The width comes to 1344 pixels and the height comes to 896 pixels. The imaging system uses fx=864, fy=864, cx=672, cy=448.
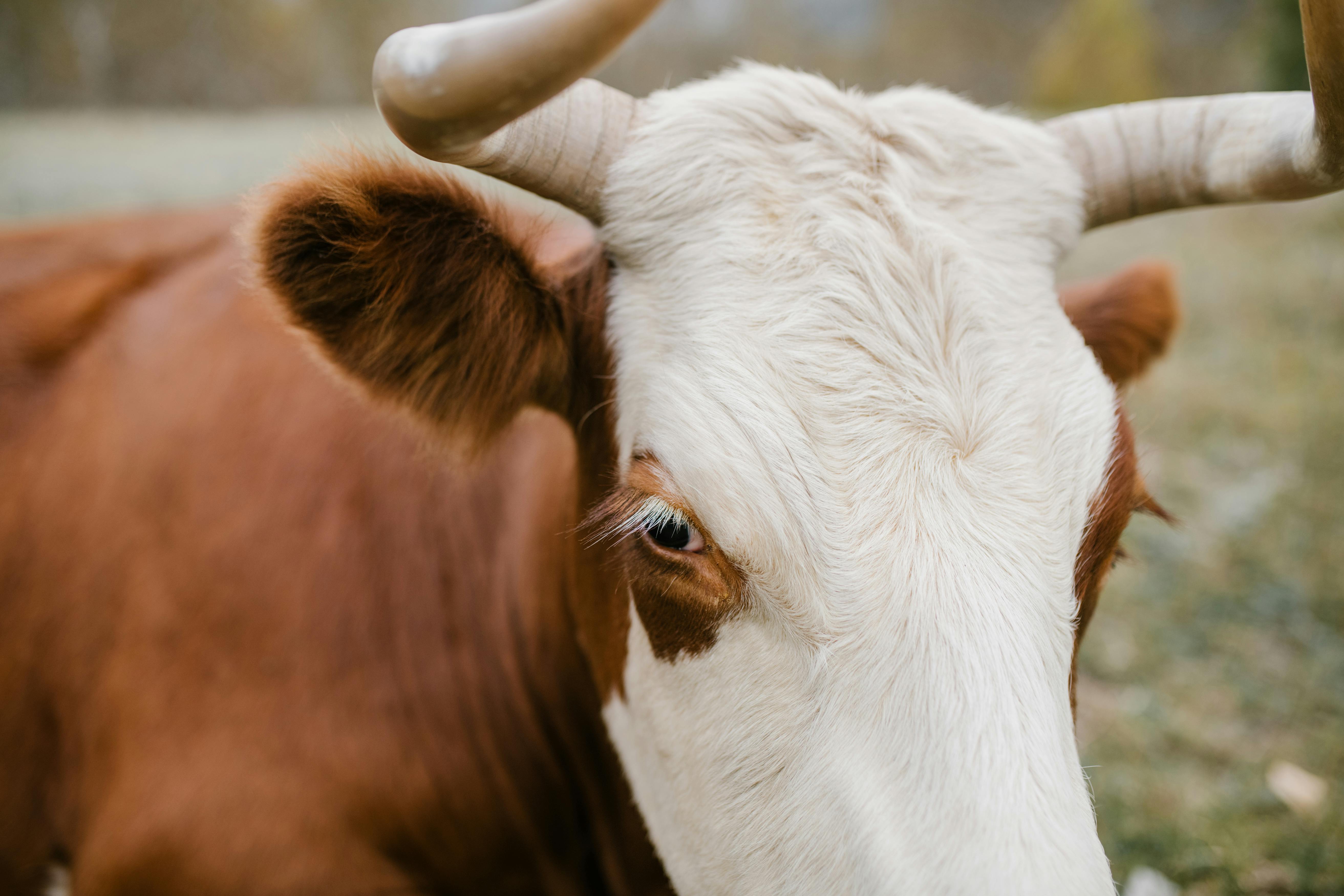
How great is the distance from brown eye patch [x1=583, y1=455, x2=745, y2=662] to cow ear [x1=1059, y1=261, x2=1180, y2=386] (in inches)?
57.8

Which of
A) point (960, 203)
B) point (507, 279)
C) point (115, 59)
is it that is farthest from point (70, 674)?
point (115, 59)

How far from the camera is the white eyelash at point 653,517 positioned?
1556 mm

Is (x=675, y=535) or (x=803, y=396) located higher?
(x=803, y=396)

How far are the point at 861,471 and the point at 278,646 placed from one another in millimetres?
1695

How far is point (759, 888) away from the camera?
153 centimetres

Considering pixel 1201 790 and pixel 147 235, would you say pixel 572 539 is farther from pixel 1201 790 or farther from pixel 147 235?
pixel 1201 790

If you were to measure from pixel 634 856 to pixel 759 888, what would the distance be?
1037 millimetres

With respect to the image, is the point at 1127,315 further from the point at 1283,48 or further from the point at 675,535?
the point at 1283,48

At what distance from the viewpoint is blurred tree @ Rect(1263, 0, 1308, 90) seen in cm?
1402

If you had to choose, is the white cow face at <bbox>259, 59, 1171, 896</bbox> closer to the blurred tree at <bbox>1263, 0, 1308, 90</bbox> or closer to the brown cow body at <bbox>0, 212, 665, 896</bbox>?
the brown cow body at <bbox>0, 212, 665, 896</bbox>

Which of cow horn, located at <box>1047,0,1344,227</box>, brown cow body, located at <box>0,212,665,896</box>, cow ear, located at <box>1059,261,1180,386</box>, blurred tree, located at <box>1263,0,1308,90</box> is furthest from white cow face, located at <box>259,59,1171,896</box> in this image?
blurred tree, located at <box>1263,0,1308,90</box>

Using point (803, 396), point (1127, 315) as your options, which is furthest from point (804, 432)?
point (1127, 315)

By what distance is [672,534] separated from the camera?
1588mm

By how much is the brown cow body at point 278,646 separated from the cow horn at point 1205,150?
54.4 inches
